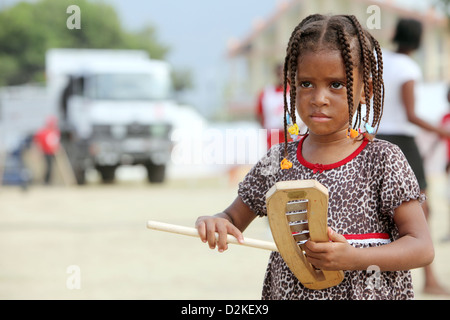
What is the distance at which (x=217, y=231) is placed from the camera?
2033 mm

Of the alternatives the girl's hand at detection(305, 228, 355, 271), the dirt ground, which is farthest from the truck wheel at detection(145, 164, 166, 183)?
the girl's hand at detection(305, 228, 355, 271)

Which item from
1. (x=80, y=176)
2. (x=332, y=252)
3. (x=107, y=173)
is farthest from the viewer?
(x=107, y=173)

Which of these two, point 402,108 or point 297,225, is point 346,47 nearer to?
point 297,225

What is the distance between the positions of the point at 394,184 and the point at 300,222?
28 cm

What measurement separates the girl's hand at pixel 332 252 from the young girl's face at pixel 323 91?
0.32 metres

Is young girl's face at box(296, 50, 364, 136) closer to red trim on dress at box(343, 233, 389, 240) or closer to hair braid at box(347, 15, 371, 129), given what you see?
hair braid at box(347, 15, 371, 129)

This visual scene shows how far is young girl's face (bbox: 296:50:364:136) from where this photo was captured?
6.63ft

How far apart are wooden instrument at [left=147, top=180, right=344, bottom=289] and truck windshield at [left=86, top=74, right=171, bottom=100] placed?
16.0 m

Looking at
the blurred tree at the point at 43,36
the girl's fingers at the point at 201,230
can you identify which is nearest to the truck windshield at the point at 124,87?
the girl's fingers at the point at 201,230

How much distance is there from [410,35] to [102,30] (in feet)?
199

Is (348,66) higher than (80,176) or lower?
higher

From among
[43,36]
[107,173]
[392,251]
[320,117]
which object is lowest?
[107,173]

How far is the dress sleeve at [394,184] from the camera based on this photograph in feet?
6.54

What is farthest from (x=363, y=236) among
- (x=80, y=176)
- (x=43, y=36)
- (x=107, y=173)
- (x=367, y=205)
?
(x=43, y=36)
